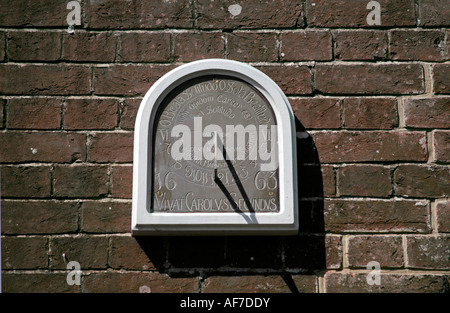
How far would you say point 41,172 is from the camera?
2.35 meters

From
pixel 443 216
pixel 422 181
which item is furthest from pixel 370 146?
pixel 443 216

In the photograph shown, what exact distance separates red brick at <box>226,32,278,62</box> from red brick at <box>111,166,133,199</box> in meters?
0.65

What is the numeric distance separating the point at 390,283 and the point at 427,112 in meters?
0.73

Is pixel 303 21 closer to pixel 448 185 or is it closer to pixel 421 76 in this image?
pixel 421 76

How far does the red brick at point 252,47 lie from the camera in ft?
8.01

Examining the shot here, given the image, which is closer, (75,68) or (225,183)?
(225,183)

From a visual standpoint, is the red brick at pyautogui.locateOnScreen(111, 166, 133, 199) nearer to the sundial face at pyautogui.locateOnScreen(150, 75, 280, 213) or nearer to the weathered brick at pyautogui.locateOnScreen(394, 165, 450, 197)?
the sundial face at pyautogui.locateOnScreen(150, 75, 280, 213)

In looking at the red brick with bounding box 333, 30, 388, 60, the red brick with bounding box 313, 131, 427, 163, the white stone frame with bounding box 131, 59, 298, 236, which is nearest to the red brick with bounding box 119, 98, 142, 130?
the white stone frame with bounding box 131, 59, 298, 236

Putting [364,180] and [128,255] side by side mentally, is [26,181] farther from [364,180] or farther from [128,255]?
[364,180]

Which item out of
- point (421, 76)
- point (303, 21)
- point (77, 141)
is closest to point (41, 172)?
point (77, 141)

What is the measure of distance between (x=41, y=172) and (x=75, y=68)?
0.46 meters

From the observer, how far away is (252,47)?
8.04 feet
